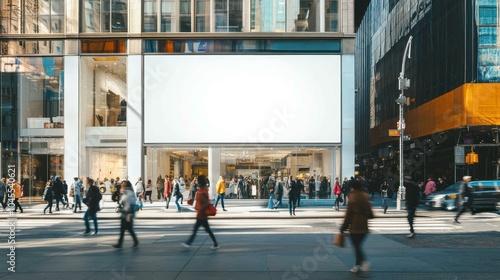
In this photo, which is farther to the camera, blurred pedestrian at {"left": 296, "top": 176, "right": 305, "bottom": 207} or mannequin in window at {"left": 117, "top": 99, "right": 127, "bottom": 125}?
mannequin in window at {"left": 117, "top": 99, "right": 127, "bottom": 125}

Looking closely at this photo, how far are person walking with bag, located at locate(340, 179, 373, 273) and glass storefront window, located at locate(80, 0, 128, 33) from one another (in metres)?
24.0

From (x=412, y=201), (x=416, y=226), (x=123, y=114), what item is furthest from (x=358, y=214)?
(x=123, y=114)

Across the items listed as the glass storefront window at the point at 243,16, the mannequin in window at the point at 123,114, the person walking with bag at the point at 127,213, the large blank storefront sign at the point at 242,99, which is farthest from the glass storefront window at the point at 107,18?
→ the person walking with bag at the point at 127,213

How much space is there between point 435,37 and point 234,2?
63.3ft

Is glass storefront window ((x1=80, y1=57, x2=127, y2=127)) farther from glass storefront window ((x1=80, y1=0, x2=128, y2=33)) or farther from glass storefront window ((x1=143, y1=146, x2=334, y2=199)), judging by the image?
glass storefront window ((x1=143, y1=146, x2=334, y2=199))

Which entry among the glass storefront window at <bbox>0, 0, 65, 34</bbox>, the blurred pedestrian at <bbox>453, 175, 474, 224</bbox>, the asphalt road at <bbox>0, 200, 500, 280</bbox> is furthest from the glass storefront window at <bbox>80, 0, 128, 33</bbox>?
the blurred pedestrian at <bbox>453, 175, 474, 224</bbox>

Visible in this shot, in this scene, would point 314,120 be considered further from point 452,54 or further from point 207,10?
point 452,54

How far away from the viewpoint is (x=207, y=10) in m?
29.5

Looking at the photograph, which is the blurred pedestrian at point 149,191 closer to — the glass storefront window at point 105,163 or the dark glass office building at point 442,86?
the glass storefront window at point 105,163

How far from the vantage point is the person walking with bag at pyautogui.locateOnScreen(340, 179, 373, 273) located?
8.86 m

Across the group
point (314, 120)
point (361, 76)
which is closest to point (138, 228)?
point (314, 120)

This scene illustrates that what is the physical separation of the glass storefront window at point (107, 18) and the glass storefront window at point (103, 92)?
1.85 meters

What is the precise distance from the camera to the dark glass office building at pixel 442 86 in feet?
105

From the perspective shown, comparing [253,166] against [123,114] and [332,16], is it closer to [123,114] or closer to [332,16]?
[123,114]
